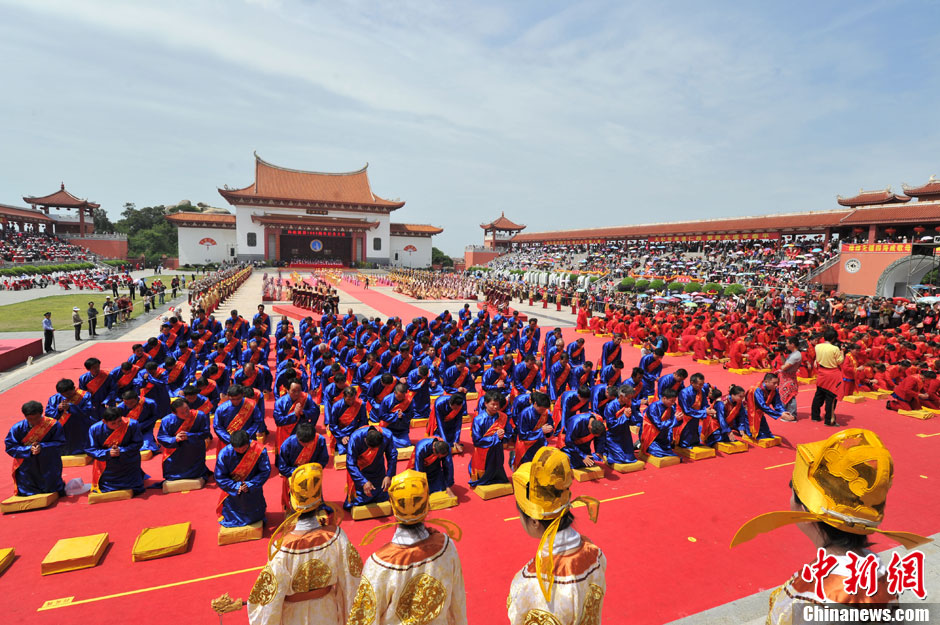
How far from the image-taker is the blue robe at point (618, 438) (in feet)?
21.6

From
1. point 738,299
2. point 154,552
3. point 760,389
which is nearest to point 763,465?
point 760,389

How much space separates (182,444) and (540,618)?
5360 mm

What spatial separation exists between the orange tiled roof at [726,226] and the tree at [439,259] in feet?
54.2

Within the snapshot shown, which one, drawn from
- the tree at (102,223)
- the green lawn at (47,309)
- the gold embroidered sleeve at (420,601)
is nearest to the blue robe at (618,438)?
the gold embroidered sleeve at (420,601)

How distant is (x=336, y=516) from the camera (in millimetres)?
3039

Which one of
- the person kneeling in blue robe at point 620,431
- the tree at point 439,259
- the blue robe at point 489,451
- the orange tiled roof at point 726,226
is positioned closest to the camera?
the blue robe at point 489,451

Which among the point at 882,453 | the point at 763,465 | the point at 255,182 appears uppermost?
the point at 255,182

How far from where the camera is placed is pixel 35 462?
5.37 meters

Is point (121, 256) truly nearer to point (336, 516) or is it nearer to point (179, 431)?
point (179, 431)

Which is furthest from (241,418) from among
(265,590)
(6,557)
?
(265,590)

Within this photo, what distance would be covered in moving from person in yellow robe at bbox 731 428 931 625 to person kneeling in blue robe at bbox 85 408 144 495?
6270 millimetres

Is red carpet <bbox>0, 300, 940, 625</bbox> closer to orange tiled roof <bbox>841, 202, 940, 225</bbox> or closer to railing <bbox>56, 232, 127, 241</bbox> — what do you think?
orange tiled roof <bbox>841, 202, 940, 225</bbox>

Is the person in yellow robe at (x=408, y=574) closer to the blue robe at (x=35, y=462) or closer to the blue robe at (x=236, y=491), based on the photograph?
the blue robe at (x=236, y=491)

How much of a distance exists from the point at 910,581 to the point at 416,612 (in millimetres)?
2007
